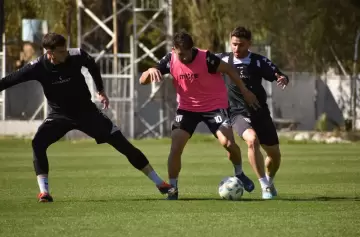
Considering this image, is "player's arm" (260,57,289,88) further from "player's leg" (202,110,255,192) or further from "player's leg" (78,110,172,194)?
"player's leg" (78,110,172,194)

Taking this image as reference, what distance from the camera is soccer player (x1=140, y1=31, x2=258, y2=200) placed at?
14164mm

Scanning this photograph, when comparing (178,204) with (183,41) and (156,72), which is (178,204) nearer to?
(156,72)

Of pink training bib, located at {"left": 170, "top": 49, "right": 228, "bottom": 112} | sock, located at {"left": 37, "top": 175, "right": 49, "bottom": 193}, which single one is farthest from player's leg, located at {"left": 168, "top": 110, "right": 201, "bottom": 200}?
sock, located at {"left": 37, "top": 175, "right": 49, "bottom": 193}

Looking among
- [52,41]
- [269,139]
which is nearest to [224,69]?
[269,139]

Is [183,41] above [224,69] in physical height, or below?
above

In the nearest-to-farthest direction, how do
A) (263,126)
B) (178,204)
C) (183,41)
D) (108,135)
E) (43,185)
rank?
(178,204) → (183,41) → (43,185) → (108,135) → (263,126)

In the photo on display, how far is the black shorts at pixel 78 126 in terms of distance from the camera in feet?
46.3

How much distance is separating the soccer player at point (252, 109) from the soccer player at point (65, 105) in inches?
48.2

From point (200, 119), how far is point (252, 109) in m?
0.84

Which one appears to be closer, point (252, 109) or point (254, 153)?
point (254, 153)

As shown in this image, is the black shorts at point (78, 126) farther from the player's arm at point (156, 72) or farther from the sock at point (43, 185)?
the player's arm at point (156, 72)

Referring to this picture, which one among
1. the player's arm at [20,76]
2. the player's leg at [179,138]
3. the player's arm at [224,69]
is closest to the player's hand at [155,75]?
the player's arm at [224,69]

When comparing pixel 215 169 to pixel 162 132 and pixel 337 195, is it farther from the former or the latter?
pixel 162 132

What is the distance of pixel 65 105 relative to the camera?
46.3ft
